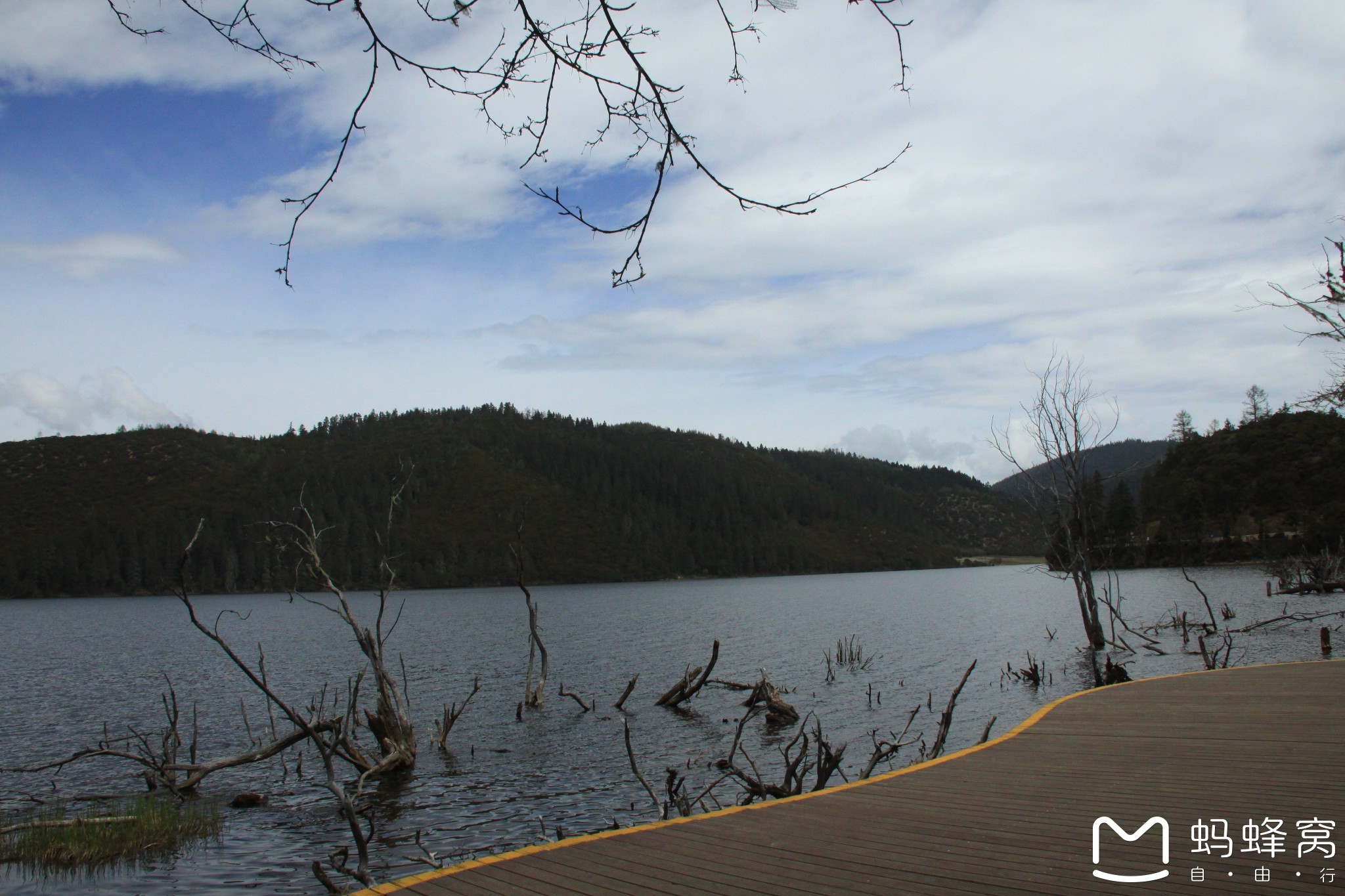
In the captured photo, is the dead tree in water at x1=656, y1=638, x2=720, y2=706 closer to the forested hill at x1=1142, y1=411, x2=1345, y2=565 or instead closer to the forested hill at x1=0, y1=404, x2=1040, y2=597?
the forested hill at x1=1142, y1=411, x2=1345, y2=565

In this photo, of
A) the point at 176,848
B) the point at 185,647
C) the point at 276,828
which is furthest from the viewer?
the point at 185,647

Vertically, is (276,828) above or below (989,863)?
below

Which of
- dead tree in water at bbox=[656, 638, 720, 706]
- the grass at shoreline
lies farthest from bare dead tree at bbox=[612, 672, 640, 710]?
the grass at shoreline

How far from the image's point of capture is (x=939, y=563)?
17038 centimetres

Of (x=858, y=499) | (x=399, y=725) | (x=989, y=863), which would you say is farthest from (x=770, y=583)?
(x=989, y=863)

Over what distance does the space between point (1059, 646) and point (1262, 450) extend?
247ft

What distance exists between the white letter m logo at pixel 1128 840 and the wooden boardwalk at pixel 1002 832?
1.6 inches

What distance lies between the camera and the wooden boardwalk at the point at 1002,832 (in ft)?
14.8

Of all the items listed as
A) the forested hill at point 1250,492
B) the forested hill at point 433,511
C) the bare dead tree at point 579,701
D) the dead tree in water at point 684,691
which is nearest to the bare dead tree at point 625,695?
the bare dead tree at point 579,701

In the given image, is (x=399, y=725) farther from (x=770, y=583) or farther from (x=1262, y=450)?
(x=770, y=583)

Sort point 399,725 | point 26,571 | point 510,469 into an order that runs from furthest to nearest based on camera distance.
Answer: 1. point 510,469
2. point 26,571
3. point 399,725

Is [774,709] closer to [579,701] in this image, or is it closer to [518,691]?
[579,701]

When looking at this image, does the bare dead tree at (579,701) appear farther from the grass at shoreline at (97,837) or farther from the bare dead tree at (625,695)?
the grass at shoreline at (97,837)

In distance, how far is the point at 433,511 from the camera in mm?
147500
